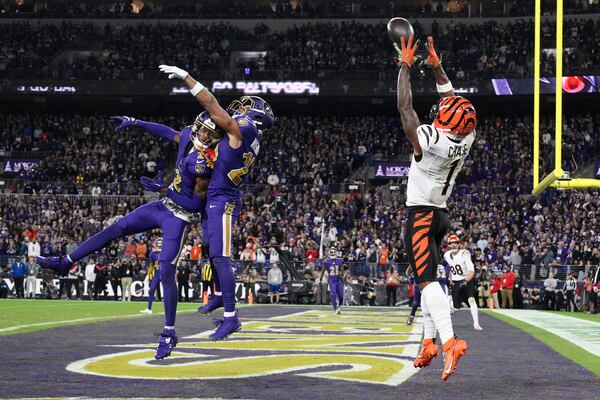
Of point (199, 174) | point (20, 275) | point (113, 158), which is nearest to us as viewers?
point (199, 174)

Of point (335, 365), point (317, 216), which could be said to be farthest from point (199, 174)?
point (317, 216)

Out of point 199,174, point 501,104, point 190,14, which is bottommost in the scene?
point 199,174

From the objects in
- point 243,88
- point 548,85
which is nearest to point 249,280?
point 243,88

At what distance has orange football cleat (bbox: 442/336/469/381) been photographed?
7.14 meters

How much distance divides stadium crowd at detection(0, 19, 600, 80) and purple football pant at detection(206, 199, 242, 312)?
3418 cm

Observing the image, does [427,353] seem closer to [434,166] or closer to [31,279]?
[434,166]

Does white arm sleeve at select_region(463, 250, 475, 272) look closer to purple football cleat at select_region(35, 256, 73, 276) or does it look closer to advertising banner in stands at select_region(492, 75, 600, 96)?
purple football cleat at select_region(35, 256, 73, 276)

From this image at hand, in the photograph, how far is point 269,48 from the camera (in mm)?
46156

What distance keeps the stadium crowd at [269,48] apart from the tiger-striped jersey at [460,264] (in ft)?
81.8

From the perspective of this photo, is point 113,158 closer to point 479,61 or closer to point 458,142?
point 479,61

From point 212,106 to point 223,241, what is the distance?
4.61 ft

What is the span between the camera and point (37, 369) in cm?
831

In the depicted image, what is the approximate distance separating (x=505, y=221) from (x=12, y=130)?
83.6ft

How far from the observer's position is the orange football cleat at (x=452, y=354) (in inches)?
281
